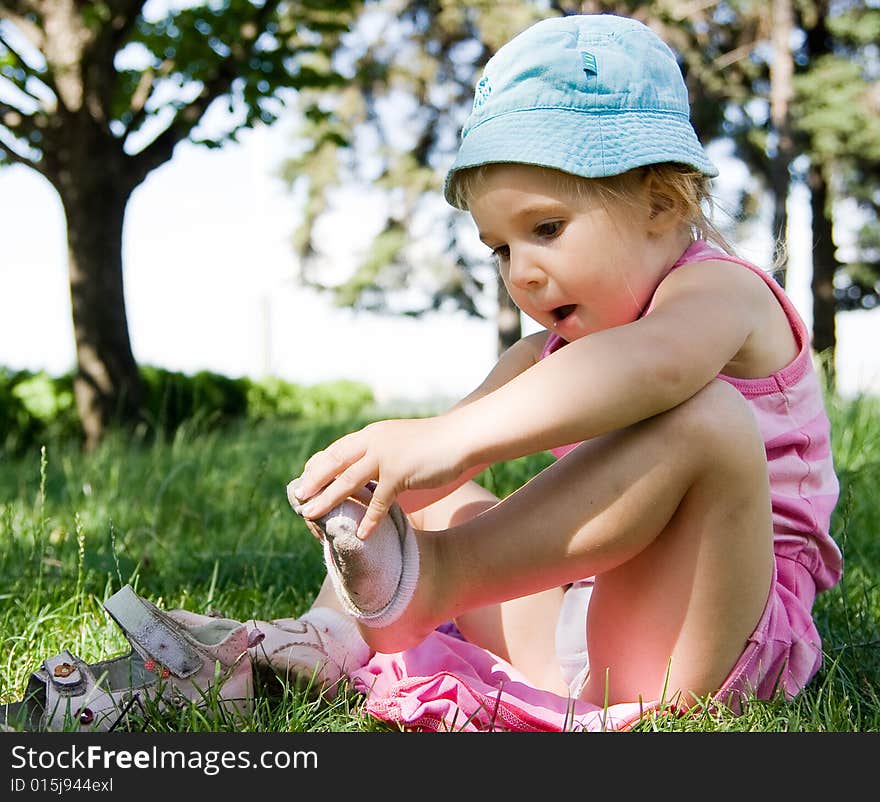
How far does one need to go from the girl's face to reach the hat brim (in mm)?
33

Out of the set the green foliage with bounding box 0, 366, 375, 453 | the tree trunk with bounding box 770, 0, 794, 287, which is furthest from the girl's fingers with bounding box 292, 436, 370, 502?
the tree trunk with bounding box 770, 0, 794, 287

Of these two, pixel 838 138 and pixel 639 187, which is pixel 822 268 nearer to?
pixel 838 138

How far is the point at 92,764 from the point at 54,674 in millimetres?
241

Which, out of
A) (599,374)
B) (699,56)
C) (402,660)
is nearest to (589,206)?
(599,374)

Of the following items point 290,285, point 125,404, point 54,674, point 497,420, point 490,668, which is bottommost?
point 290,285

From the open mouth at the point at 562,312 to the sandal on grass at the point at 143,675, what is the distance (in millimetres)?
706

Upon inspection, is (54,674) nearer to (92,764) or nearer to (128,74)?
(92,764)

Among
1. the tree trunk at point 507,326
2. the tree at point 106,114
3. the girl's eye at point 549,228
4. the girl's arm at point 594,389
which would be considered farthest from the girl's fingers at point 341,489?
the tree trunk at point 507,326

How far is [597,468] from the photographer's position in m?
1.30

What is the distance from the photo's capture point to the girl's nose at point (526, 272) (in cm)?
146

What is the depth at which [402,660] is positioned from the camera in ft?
5.25

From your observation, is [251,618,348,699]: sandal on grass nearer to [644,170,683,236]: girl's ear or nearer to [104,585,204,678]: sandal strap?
[104,585,204,678]: sandal strap

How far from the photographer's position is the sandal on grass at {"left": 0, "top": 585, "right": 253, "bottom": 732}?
1.38m

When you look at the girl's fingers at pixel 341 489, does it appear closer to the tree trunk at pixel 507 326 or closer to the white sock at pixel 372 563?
the white sock at pixel 372 563
